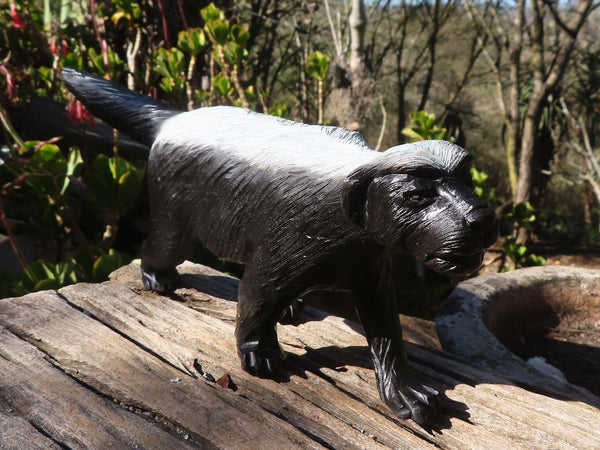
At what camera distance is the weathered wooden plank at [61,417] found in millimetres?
1066

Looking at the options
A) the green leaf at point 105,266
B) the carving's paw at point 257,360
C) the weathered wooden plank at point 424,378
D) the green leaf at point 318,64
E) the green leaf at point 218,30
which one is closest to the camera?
the weathered wooden plank at point 424,378

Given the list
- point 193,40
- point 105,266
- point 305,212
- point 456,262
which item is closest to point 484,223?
point 456,262

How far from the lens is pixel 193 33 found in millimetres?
2564

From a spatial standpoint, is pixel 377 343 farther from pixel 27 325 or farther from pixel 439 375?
pixel 27 325

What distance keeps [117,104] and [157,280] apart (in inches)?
23.5

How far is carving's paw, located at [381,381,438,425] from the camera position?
1286 millimetres

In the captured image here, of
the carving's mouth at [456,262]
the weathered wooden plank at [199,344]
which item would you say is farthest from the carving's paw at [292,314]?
the carving's mouth at [456,262]

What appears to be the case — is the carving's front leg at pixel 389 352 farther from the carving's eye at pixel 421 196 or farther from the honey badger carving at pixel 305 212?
the carving's eye at pixel 421 196

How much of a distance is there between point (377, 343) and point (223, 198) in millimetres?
548

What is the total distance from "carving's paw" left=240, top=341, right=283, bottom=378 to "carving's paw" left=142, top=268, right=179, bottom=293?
540 mm

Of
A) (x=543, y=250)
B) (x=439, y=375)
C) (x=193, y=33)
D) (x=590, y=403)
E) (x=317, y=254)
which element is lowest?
(x=543, y=250)

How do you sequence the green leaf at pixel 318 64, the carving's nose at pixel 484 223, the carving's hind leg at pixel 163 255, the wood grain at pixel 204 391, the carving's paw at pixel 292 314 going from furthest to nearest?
the green leaf at pixel 318 64 → the carving's paw at pixel 292 314 → the carving's hind leg at pixel 163 255 → the wood grain at pixel 204 391 → the carving's nose at pixel 484 223

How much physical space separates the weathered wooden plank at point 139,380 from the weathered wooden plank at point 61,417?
0.04m

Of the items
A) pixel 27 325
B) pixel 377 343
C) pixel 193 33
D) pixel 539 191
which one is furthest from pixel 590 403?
pixel 539 191
